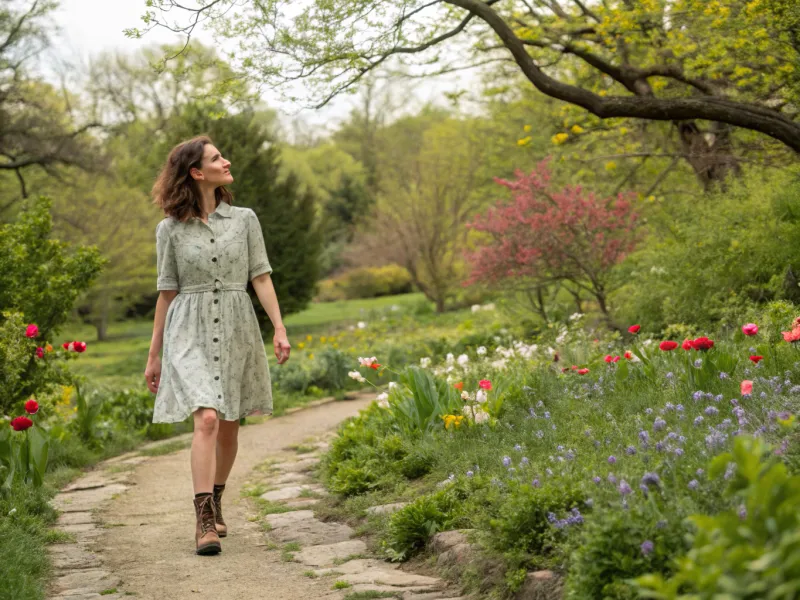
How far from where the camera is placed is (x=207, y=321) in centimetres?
439

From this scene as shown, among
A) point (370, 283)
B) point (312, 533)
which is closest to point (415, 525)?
point (312, 533)

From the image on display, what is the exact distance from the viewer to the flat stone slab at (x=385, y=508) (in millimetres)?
4480

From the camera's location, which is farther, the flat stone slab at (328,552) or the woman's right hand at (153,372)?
the woman's right hand at (153,372)

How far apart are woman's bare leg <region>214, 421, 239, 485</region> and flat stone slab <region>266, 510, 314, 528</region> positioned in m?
0.44

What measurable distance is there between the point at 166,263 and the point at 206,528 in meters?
1.37

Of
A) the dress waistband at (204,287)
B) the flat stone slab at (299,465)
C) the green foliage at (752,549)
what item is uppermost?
the dress waistband at (204,287)

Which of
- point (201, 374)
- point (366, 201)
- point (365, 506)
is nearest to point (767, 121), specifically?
point (365, 506)

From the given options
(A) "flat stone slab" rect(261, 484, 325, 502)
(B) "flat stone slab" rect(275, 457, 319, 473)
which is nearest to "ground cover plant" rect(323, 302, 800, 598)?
(A) "flat stone slab" rect(261, 484, 325, 502)

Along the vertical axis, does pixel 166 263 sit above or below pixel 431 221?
below

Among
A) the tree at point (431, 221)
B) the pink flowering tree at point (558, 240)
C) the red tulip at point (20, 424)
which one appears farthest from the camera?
the tree at point (431, 221)

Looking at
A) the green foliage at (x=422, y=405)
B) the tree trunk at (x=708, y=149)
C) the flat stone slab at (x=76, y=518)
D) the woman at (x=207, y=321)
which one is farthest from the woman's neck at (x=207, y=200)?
the tree trunk at (x=708, y=149)

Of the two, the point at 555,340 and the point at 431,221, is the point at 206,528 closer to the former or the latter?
the point at 555,340

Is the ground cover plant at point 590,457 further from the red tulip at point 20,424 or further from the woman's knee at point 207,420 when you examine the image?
Answer: the red tulip at point 20,424

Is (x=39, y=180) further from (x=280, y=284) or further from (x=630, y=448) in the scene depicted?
(x=630, y=448)
